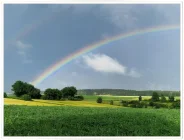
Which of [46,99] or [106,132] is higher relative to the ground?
[46,99]

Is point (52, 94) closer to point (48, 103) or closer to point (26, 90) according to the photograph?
point (48, 103)

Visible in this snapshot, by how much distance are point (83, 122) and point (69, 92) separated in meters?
1.01

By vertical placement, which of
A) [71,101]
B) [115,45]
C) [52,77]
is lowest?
[71,101]

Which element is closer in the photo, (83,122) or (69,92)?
(83,122)

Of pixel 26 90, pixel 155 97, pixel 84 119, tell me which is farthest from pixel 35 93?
pixel 155 97

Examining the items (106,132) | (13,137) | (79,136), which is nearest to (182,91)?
(106,132)

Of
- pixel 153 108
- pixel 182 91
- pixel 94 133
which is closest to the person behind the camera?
pixel 182 91

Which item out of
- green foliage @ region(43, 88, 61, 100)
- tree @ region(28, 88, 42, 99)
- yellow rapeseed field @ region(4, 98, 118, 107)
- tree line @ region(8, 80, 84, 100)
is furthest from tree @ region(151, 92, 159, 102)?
tree @ region(28, 88, 42, 99)

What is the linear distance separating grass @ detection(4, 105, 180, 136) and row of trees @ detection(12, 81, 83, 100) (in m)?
0.24

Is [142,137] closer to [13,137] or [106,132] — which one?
[106,132]

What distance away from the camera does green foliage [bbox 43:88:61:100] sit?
6657 mm

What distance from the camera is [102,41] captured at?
21.6ft

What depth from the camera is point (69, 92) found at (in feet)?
21.8

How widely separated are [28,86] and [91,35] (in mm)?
1650
